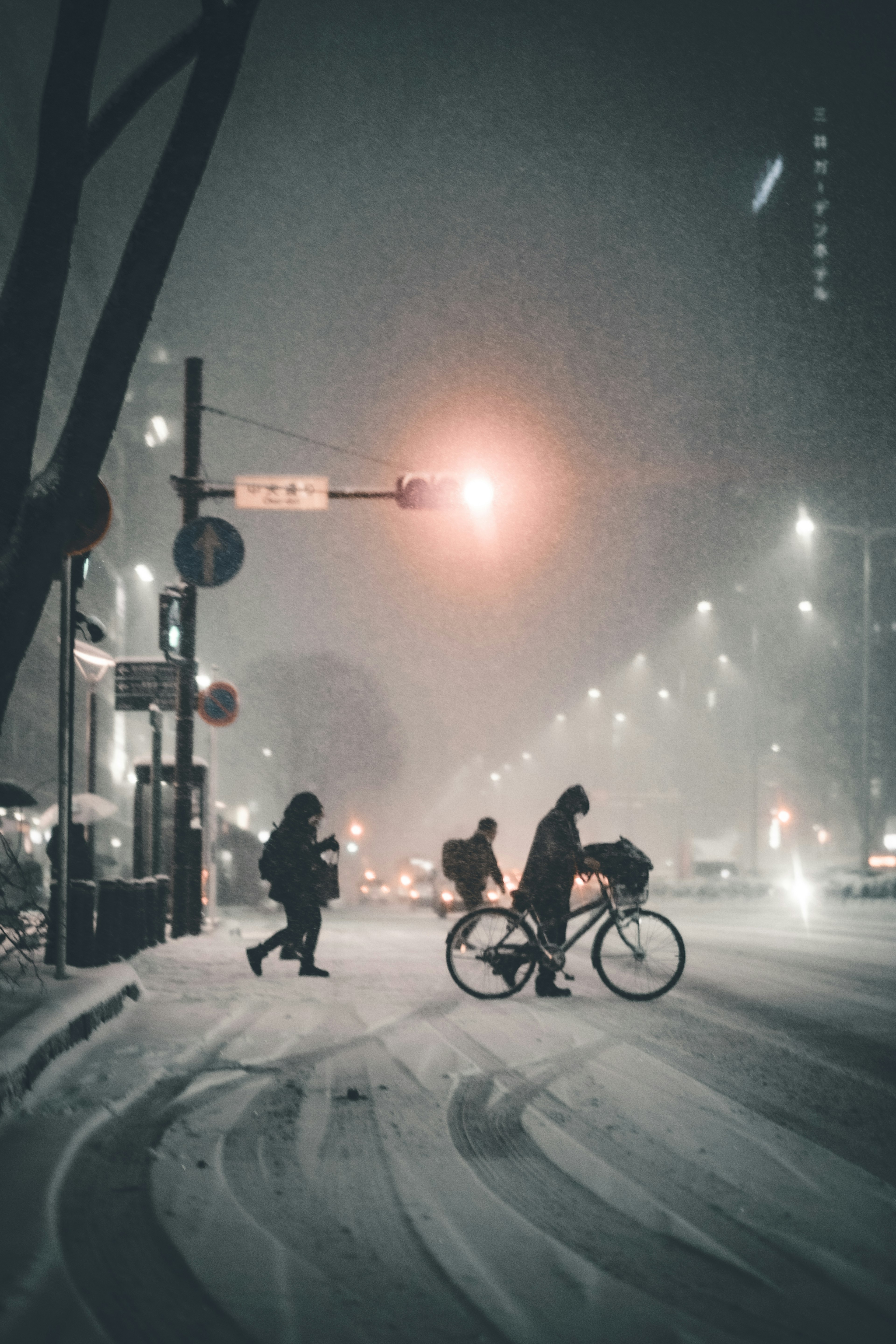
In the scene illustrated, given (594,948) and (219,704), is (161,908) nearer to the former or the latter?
(219,704)

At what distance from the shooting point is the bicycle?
9734 mm

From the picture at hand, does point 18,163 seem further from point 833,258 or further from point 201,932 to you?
point 833,258

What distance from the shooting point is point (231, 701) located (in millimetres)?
18438

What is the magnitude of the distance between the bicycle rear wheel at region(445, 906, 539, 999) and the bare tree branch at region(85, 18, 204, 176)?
6.39 m

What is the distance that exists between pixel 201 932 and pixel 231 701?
14.5 ft

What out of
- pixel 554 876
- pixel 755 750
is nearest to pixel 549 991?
pixel 554 876

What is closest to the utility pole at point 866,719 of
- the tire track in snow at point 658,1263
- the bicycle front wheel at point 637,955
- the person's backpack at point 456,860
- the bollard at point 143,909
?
the bollard at point 143,909

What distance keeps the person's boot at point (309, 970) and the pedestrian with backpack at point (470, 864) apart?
2.18m

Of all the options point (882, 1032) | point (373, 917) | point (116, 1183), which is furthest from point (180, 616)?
point (373, 917)

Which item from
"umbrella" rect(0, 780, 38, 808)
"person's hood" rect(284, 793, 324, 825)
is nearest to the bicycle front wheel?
"person's hood" rect(284, 793, 324, 825)

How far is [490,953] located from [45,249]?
20.5ft

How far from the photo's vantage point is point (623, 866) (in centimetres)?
964

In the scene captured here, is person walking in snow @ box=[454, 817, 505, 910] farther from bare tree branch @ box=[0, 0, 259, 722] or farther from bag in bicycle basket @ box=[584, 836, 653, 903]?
bare tree branch @ box=[0, 0, 259, 722]

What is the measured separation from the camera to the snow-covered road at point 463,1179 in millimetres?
3314
